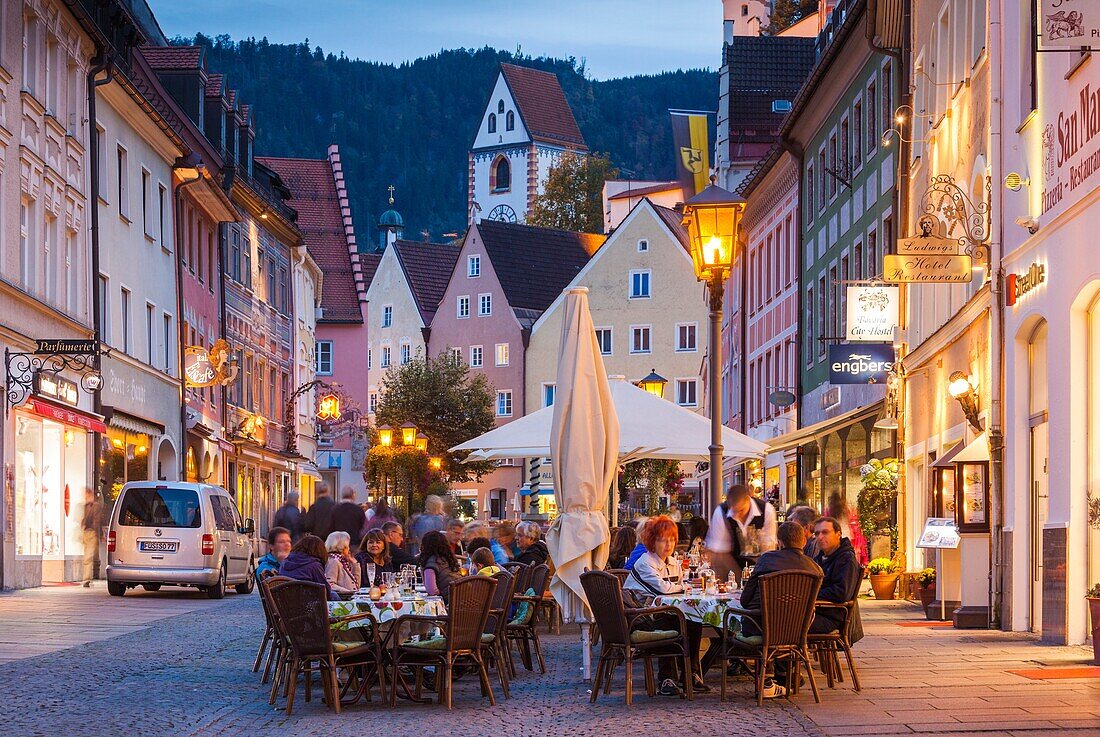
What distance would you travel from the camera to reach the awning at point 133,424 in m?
33.7

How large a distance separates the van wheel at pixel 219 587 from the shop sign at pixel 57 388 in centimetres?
374

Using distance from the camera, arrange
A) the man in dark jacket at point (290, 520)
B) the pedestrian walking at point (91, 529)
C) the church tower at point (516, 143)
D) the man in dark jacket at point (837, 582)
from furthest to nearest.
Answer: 1. the church tower at point (516, 143)
2. the pedestrian walking at point (91, 529)
3. the man in dark jacket at point (290, 520)
4. the man in dark jacket at point (837, 582)

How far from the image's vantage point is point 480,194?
142 meters

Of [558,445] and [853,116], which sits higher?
[853,116]

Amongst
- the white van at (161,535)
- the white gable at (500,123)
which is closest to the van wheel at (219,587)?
the white van at (161,535)

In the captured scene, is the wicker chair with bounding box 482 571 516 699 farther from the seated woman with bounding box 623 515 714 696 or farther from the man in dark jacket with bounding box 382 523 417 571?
the man in dark jacket with bounding box 382 523 417 571

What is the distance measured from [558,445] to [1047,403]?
5.79 m

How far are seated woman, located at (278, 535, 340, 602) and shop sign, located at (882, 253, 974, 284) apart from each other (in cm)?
956

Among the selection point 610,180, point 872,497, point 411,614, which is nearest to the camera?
point 411,614

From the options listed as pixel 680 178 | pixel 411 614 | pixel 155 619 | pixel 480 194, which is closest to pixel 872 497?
A: pixel 155 619

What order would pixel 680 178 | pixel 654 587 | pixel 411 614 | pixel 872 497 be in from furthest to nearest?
pixel 680 178 < pixel 872 497 < pixel 654 587 < pixel 411 614

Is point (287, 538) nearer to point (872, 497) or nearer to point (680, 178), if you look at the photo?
point (872, 497)

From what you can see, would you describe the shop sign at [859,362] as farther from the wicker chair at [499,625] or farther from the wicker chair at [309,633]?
the wicker chair at [309,633]

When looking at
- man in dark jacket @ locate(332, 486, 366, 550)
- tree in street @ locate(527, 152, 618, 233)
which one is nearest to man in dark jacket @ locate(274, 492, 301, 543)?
man in dark jacket @ locate(332, 486, 366, 550)
